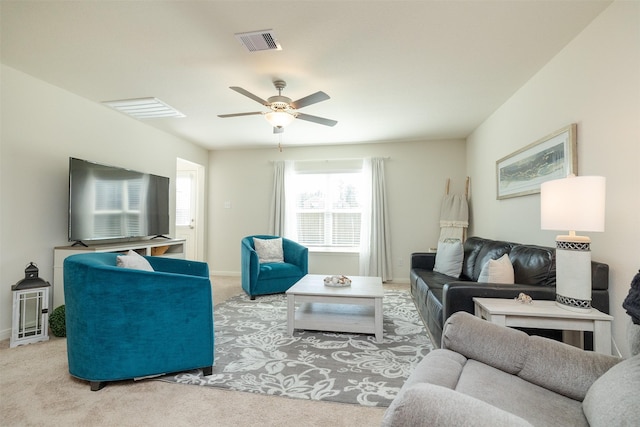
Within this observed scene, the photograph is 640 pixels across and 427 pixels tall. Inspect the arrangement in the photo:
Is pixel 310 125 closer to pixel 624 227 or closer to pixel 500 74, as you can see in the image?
pixel 500 74

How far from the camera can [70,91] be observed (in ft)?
10.2

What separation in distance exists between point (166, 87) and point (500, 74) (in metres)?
3.23

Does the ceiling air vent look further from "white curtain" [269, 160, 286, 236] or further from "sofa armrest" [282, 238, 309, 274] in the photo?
"white curtain" [269, 160, 286, 236]

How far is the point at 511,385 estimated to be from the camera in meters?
1.09

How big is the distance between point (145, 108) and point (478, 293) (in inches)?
153

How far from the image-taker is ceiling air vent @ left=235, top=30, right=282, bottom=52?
2050mm

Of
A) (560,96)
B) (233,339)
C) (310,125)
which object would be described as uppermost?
(310,125)

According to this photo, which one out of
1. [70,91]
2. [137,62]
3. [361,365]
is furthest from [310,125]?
[361,365]

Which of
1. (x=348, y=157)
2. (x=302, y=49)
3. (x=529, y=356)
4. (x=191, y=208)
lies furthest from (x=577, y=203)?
(x=191, y=208)

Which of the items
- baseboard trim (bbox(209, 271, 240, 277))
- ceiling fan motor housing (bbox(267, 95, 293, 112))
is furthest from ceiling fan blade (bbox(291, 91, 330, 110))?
baseboard trim (bbox(209, 271, 240, 277))

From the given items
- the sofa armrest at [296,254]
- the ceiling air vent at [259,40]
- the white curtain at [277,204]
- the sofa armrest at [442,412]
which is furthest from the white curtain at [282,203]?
the sofa armrest at [442,412]

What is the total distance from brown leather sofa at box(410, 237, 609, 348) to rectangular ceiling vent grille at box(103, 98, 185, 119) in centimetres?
347

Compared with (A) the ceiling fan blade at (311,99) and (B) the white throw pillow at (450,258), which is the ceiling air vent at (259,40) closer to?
(A) the ceiling fan blade at (311,99)

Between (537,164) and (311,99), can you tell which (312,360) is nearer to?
(311,99)
